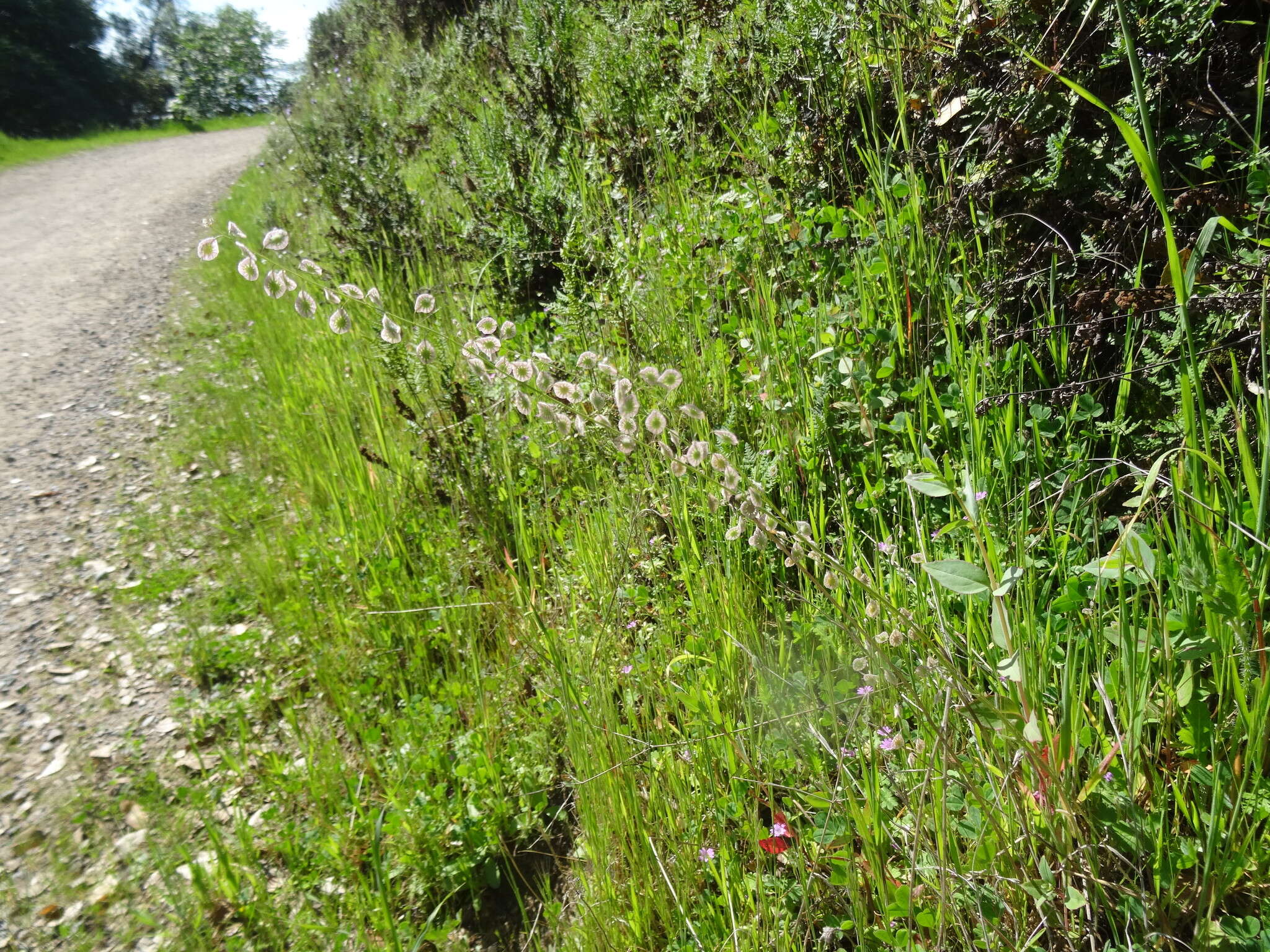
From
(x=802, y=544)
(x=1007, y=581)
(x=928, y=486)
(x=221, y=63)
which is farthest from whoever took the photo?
(x=221, y=63)

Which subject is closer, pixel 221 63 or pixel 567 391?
pixel 567 391

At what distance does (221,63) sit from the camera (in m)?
32.2

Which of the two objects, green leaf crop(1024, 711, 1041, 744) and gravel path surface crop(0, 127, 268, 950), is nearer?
green leaf crop(1024, 711, 1041, 744)

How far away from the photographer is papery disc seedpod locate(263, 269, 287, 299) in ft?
6.37

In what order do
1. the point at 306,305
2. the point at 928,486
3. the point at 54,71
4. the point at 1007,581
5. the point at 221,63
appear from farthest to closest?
the point at 221,63
the point at 54,71
the point at 306,305
the point at 928,486
the point at 1007,581

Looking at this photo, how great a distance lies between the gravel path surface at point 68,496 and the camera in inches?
111

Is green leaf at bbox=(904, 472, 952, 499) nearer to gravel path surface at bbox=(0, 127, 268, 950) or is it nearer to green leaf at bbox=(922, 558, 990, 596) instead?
green leaf at bbox=(922, 558, 990, 596)

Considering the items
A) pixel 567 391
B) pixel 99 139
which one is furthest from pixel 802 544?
pixel 99 139

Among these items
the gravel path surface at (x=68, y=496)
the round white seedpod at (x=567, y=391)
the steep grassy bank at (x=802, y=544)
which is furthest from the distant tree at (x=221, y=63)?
the round white seedpod at (x=567, y=391)

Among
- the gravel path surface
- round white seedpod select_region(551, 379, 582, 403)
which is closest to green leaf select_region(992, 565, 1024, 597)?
round white seedpod select_region(551, 379, 582, 403)

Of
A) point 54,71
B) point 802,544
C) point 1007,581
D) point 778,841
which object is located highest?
point 54,71

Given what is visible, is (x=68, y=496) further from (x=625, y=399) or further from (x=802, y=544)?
(x=802, y=544)

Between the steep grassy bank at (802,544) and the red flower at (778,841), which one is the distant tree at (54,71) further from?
the red flower at (778,841)

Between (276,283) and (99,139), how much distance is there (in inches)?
951
